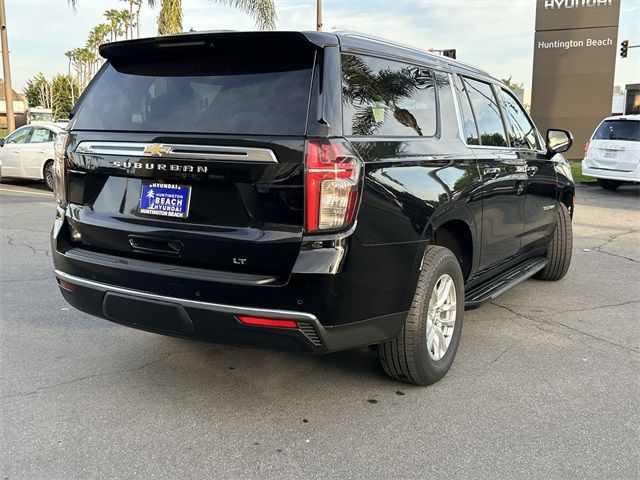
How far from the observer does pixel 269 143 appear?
109 inches

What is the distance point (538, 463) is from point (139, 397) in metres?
2.16

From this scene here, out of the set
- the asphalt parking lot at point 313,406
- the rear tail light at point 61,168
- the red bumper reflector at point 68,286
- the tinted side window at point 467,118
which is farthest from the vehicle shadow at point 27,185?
the tinted side window at point 467,118

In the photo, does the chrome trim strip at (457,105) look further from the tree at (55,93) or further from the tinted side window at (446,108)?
the tree at (55,93)

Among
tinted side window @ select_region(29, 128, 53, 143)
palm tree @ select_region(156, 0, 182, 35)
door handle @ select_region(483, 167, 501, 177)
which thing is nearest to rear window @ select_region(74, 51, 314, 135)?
door handle @ select_region(483, 167, 501, 177)

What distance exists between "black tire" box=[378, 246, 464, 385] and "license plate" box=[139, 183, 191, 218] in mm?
1336

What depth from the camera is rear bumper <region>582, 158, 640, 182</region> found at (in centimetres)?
1275

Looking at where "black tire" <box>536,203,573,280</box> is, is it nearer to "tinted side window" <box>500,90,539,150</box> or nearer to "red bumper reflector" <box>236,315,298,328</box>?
"tinted side window" <box>500,90,539,150</box>

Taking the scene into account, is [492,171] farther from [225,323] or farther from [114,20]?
[114,20]

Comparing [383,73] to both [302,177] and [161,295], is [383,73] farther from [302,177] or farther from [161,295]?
[161,295]

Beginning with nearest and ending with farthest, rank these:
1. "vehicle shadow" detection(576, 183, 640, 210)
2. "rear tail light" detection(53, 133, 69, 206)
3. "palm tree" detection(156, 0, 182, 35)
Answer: "rear tail light" detection(53, 133, 69, 206) → "vehicle shadow" detection(576, 183, 640, 210) → "palm tree" detection(156, 0, 182, 35)

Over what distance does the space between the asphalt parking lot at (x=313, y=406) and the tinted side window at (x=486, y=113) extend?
1.46 m

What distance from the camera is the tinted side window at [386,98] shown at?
9.77 feet

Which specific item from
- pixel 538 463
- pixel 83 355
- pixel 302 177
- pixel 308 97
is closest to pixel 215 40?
pixel 308 97

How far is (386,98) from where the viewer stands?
3287 millimetres
